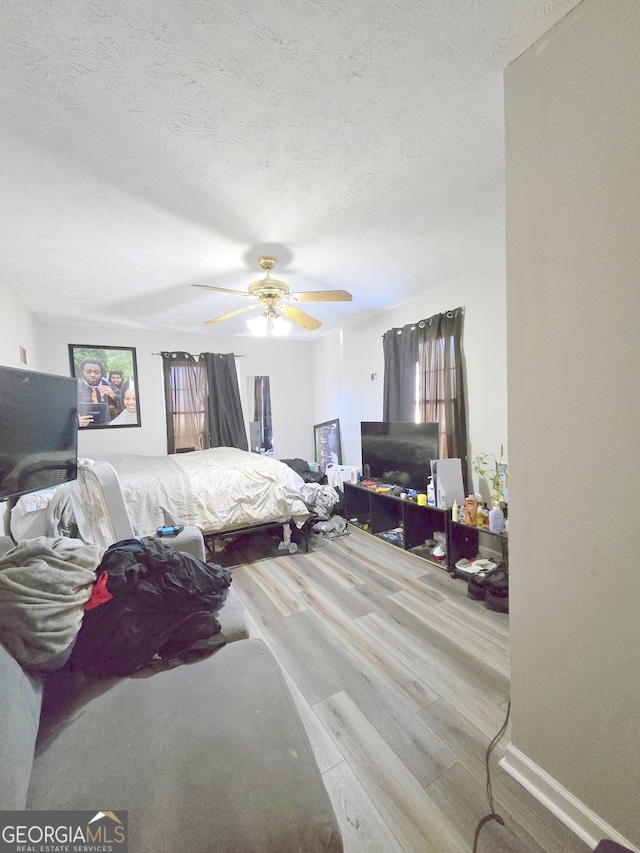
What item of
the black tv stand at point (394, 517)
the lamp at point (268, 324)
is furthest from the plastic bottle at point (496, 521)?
the lamp at point (268, 324)

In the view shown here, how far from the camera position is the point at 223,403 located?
4625 mm

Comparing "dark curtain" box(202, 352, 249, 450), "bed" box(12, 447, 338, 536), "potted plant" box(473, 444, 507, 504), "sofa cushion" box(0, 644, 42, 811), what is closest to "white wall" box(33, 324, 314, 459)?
"dark curtain" box(202, 352, 249, 450)

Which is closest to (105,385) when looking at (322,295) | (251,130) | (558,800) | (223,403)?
(223,403)

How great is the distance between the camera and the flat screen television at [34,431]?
3.80 ft

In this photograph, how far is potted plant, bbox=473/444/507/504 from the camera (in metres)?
2.56

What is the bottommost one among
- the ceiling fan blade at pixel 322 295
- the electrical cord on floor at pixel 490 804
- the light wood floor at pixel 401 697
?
the light wood floor at pixel 401 697

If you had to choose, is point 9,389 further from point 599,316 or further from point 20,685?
point 599,316

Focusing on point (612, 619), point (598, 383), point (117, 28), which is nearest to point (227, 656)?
point (612, 619)

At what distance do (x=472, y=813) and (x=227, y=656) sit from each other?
3.10 ft

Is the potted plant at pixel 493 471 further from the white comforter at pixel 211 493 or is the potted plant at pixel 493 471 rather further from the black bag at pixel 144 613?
the black bag at pixel 144 613

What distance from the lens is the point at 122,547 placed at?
1.42 metres

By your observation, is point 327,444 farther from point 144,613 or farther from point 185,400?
point 144,613

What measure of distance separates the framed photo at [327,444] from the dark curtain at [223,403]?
1.17 meters

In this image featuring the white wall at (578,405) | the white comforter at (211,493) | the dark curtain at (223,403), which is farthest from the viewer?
the dark curtain at (223,403)
